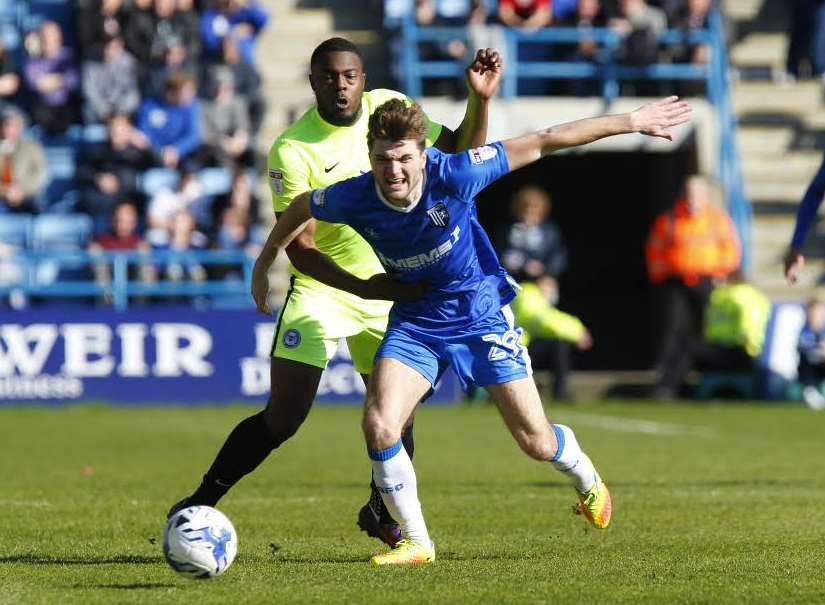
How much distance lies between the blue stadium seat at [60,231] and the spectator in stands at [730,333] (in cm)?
744

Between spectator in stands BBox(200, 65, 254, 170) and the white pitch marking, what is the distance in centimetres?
557

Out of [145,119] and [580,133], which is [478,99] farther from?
[145,119]

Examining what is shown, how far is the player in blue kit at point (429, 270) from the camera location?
716 centimetres

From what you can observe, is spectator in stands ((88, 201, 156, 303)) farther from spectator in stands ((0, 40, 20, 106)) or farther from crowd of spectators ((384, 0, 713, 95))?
crowd of spectators ((384, 0, 713, 95))

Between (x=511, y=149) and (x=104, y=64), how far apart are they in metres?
14.4

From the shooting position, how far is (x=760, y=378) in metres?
20.7

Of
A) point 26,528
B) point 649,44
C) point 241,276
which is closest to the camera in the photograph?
point 26,528

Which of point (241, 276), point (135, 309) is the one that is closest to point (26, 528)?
point (135, 309)

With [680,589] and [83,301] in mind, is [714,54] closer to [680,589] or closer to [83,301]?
[83,301]

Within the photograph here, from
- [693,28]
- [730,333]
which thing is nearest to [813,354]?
[730,333]

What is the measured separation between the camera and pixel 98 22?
21.0 metres

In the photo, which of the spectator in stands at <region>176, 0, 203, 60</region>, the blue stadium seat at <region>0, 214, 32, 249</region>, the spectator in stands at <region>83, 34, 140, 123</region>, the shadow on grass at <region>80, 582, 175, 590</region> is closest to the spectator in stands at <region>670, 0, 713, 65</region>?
the spectator in stands at <region>176, 0, 203, 60</region>

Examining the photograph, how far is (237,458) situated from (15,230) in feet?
45.7

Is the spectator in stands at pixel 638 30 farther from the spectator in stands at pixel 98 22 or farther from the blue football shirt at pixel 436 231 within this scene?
the blue football shirt at pixel 436 231
